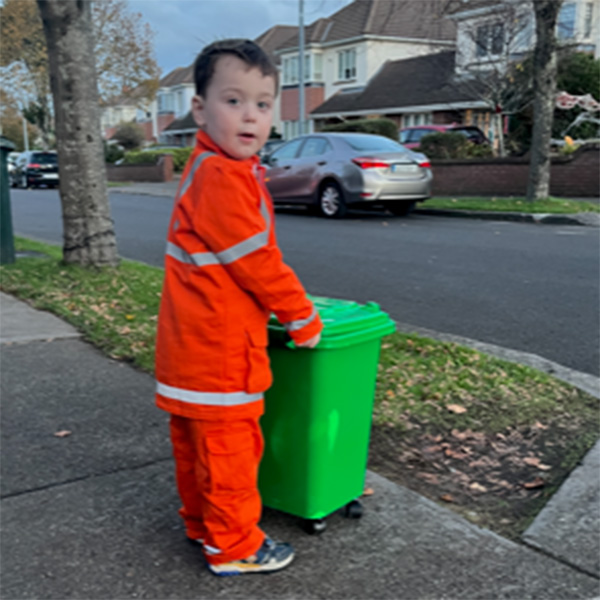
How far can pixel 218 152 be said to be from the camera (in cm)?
225

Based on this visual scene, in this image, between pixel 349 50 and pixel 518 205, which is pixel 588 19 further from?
pixel 518 205

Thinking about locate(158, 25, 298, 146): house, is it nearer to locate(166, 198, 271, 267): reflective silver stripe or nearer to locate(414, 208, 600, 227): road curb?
locate(414, 208, 600, 227): road curb

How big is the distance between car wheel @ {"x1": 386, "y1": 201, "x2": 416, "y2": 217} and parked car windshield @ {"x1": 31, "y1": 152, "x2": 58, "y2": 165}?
1980 cm

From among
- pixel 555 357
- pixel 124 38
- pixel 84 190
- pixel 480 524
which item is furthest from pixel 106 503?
pixel 124 38

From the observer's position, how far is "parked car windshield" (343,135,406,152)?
13.1 metres

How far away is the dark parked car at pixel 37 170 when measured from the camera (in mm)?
29656

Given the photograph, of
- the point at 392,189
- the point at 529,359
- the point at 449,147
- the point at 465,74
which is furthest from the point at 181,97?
the point at 529,359

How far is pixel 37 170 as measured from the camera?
29.6 meters

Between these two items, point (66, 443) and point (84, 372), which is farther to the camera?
point (84, 372)

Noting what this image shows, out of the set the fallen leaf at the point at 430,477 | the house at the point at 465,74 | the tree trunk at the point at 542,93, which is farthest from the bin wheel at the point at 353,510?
the house at the point at 465,74

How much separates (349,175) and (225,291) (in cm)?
1093

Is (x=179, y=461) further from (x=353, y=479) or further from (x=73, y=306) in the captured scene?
(x=73, y=306)

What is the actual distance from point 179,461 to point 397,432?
4.87 feet

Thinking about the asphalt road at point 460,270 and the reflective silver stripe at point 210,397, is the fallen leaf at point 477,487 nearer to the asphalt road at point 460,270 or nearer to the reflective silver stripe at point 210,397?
the reflective silver stripe at point 210,397
